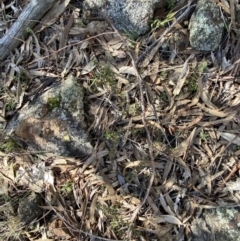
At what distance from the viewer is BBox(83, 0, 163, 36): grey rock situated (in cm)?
242

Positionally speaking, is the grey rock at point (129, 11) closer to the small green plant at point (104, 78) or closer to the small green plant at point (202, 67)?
the small green plant at point (104, 78)

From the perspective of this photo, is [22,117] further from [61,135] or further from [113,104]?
[113,104]

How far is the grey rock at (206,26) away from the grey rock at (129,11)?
244 mm

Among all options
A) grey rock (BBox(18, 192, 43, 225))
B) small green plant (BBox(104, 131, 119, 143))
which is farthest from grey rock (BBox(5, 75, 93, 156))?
grey rock (BBox(18, 192, 43, 225))

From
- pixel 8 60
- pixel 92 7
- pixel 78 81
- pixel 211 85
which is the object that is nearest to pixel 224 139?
pixel 211 85

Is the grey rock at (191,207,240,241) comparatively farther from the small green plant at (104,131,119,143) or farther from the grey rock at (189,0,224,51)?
the grey rock at (189,0,224,51)

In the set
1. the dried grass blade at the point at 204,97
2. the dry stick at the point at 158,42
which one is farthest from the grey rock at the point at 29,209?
the dried grass blade at the point at 204,97

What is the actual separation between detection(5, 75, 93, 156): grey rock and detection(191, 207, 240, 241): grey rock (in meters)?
0.79

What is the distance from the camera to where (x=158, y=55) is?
2465 mm

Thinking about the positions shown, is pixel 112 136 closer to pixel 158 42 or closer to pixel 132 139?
pixel 132 139

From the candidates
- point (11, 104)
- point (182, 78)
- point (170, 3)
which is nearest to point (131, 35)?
point (170, 3)

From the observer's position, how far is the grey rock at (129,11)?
7.95 feet

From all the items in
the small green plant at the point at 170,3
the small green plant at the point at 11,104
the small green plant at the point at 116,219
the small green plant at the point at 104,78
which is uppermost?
the small green plant at the point at 170,3

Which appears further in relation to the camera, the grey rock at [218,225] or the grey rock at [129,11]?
the grey rock at [129,11]
